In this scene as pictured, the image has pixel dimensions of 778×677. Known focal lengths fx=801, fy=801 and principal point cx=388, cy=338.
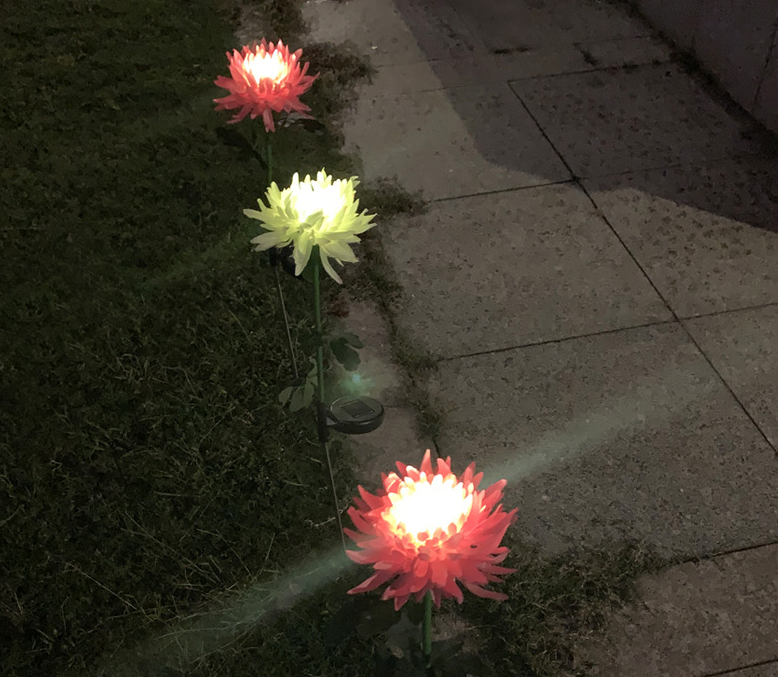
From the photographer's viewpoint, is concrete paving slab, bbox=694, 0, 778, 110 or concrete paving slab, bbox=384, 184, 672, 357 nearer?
concrete paving slab, bbox=384, 184, 672, 357

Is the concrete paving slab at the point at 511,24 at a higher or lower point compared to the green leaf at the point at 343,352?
higher

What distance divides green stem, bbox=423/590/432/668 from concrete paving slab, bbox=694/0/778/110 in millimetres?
3977

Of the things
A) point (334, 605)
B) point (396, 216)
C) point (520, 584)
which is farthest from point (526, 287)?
point (334, 605)

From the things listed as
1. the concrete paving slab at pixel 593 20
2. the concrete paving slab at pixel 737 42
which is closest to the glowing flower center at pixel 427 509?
the concrete paving slab at pixel 737 42

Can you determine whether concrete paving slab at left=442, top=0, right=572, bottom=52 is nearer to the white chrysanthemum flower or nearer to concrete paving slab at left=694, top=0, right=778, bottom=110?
concrete paving slab at left=694, top=0, right=778, bottom=110

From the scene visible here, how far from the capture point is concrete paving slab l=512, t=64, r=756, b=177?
14.3 ft

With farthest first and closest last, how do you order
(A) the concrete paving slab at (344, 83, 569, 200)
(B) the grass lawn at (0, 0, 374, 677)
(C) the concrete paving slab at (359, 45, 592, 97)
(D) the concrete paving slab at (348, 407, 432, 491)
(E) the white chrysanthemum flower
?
(C) the concrete paving slab at (359, 45, 592, 97), (A) the concrete paving slab at (344, 83, 569, 200), (D) the concrete paving slab at (348, 407, 432, 491), (B) the grass lawn at (0, 0, 374, 677), (E) the white chrysanthemum flower

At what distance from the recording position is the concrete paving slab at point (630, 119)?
4.35 meters

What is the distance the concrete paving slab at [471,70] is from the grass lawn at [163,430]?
1.08ft

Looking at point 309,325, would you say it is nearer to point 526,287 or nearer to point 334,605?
point 526,287

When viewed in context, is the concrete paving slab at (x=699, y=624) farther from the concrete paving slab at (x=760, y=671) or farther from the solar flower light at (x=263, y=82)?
the solar flower light at (x=263, y=82)

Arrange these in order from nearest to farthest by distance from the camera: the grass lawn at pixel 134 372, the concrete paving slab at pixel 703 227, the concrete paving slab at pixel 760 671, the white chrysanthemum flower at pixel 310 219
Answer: the white chrysanthemum flower at pixel 310 219
the concrete paving slab at pixel 760 671
the grass lawn at pixel 134 372
the concrete paving slab at pixel 703 227

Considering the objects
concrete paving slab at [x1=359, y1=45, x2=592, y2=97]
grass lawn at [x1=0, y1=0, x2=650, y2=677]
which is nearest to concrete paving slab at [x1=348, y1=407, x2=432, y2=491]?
grass lawn at [x1=0, y1=0, x2=650, y2=677]

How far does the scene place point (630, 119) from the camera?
4633 millimetres
